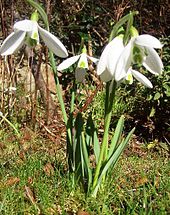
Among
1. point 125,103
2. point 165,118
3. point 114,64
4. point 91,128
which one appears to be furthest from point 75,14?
point 114,64

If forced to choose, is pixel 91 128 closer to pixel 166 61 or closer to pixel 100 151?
pixel 100 151

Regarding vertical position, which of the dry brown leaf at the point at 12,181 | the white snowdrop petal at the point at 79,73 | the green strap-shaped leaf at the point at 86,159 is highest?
the white snowdrop petal at the point at 79,73

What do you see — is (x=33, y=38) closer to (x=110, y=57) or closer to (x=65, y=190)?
(x=110, y=57)

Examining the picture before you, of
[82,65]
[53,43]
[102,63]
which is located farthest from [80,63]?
[102,63]

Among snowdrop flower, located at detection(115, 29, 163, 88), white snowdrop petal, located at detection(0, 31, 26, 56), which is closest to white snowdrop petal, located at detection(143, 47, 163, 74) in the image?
snowdrop flower, located at detection(115, 29, 163, 88)

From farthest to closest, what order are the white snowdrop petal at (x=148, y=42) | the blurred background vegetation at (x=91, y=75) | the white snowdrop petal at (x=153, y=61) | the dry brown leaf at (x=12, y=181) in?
1. the blurred background vegetation at (x=91, y=75)
2. the dry brown leaf at (x=12, y=181)
3. the white snowdrop petal at (x=153, y=61)
4. the white snowdrop petal at (x=148, y=42)

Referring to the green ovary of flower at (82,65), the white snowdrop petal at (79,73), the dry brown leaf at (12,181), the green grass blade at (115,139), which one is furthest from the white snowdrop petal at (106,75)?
the dry brown leaf at (12,181)

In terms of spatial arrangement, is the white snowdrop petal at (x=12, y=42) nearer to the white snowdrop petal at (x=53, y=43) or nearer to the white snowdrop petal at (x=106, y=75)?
the white snowdrop petal at (x=53, y=43)
